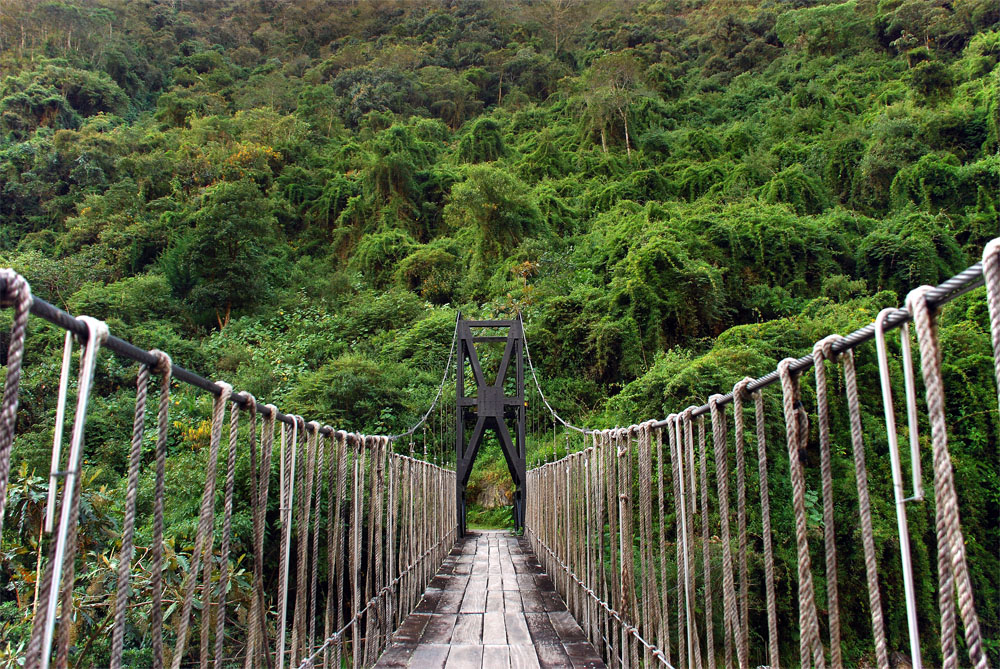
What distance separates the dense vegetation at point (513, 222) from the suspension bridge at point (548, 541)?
569 millimetres

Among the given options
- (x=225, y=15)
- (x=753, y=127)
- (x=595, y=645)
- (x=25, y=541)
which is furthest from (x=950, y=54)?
(x=225, y=15)

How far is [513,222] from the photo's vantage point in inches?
547

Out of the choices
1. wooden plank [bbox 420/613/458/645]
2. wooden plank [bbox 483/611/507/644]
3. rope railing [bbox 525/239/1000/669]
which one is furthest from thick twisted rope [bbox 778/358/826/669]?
wooden plank [bbox 420/613/458/645]

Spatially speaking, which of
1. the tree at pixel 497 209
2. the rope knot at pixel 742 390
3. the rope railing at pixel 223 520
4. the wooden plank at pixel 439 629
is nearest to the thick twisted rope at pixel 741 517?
the rope knot at pixel 742 390

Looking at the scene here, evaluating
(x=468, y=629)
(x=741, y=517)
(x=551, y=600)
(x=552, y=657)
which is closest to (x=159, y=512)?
(x=741, y=517)

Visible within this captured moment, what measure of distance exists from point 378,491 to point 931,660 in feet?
14.6

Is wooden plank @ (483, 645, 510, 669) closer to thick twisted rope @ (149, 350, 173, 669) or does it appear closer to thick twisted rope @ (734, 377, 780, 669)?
thick twisted rope @ (734, 377, 780, 669)

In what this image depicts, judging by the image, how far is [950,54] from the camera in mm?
17703

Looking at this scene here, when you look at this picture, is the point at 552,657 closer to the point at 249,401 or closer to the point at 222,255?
the point at 249,401

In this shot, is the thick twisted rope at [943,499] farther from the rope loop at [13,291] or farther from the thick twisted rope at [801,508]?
the rope loop at [13,291]

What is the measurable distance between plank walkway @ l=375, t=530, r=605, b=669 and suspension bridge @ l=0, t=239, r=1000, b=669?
0.02 m

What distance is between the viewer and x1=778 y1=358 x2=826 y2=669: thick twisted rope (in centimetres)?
98

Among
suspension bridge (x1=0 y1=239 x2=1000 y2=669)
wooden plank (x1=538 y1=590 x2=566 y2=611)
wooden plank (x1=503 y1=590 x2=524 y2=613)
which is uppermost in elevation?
suspension bridge (x1=0 y1=239 x2=1000 y2=669)

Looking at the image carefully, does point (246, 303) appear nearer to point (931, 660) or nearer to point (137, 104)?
point (931, 660)
